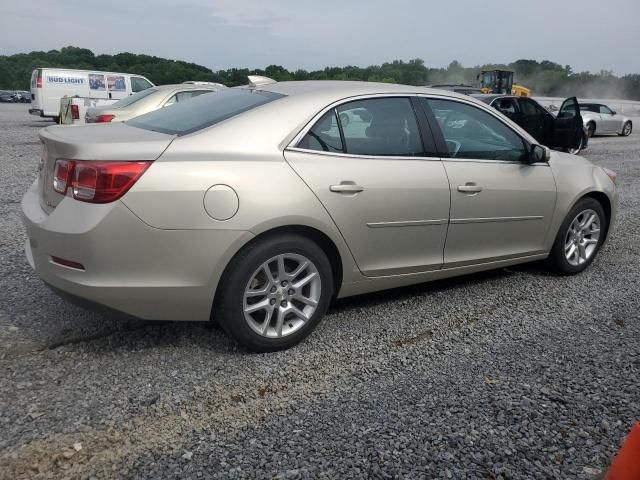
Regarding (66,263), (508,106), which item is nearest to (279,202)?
(66,263)

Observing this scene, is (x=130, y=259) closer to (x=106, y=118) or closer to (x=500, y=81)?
(x=106, y=118)

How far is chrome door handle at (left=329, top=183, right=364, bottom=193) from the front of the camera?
10.6 feet

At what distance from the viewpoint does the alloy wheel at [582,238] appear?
472 cm

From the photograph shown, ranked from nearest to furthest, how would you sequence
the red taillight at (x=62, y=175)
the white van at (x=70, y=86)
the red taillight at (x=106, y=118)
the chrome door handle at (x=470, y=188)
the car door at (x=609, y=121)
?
the red taillight at (x=62, y=175), the chrome door handle at (x=470, y=188), the red taillight at (x=106, y=118), the white van at (x=70, y=86), the car door at (x=609, y=121)

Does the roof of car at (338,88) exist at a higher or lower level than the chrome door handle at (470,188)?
higher

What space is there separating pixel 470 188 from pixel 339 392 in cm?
176

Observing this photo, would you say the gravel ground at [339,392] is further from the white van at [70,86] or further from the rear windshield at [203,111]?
the white van at [70,86]

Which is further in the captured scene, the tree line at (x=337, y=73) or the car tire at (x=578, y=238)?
the tree line at (x=337, y=73)

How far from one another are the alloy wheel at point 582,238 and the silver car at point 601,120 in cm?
1869

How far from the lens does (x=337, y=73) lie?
123ft

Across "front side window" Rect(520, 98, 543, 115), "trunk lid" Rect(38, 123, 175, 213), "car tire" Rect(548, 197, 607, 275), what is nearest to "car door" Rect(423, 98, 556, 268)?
"car tire" Rect(548, 197, 607, 275)

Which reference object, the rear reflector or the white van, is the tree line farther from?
the rear reflector

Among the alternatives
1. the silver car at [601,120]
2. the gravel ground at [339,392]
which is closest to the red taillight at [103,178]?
the gravel ground at [339,392]

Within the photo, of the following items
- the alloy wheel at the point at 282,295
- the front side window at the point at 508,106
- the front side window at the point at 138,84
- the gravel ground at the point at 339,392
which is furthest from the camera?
the front side window at the point at 138,84
